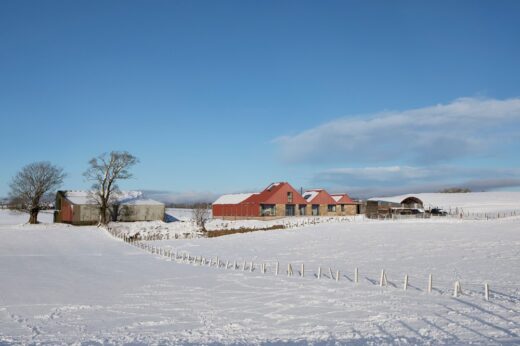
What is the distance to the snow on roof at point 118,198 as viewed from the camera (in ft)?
252

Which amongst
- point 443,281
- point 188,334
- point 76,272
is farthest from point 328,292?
point 76,272

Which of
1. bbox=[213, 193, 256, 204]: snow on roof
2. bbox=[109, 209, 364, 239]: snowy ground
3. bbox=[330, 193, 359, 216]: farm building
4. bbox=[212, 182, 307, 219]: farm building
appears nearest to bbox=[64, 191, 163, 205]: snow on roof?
bbox=[109, 209, 364, 239]: snowy ground

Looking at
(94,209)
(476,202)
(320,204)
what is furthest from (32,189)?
(476,202)

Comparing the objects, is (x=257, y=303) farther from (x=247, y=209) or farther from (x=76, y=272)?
(x=247, y=209)

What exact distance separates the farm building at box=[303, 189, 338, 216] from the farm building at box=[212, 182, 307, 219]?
56.2 inches

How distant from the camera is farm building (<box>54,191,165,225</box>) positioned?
75.6 m

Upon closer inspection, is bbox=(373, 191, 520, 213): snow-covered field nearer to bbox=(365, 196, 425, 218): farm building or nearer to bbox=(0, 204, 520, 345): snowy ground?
bbox=(365, 196, 425, 218): farm building

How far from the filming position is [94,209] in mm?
76312

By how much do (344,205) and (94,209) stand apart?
1731 inches

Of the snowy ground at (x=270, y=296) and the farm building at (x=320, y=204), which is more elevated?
the farm building at (x=320, y=204)

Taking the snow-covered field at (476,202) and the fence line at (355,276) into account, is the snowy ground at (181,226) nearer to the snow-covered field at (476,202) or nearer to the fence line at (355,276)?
the fence line at (355,276)

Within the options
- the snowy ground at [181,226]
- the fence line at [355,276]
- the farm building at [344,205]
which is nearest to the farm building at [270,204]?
the snowy ground at [181,226]

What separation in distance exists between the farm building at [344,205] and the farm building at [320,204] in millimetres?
1019

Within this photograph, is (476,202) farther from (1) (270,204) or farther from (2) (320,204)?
(1) (270,204)
